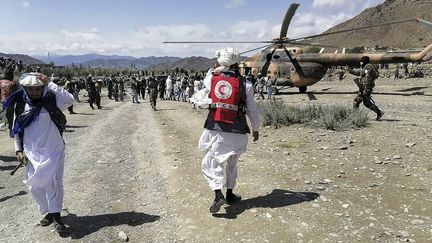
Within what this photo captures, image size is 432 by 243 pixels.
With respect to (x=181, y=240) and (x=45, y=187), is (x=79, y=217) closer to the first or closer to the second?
(x=45, y=187)

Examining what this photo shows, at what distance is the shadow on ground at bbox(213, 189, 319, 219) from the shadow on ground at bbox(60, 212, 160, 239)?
911 mm

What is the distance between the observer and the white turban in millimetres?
5207

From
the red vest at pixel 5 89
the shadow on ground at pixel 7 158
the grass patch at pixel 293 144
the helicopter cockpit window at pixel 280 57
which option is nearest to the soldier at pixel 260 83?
the helicopter cockpit window at pixel 280 57

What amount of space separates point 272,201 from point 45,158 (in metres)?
2.78

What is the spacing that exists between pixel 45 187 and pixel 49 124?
2.27 feet

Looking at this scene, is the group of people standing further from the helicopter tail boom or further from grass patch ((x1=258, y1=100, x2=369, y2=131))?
the helicopter tail boom

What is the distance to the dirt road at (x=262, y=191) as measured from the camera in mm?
4938

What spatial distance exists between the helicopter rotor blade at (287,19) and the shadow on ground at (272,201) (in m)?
13.7

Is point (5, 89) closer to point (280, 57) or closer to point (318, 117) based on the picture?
point (318, 117)

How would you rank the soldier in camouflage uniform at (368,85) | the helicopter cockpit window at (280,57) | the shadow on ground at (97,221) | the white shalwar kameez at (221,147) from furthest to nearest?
the helicopter cockpit window at (280,57) → the soldier in camouflage uniform at (368,85) → the white shalwar kameez at (221,147) → the shadow on ground at (97,221)

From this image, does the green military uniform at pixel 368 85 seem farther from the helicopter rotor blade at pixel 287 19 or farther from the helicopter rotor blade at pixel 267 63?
the helicopter rotor blade at pixel 267 63

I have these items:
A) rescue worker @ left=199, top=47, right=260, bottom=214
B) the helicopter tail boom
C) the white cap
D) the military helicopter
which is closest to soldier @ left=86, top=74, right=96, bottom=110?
the military helicopter

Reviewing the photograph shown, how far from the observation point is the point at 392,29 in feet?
334

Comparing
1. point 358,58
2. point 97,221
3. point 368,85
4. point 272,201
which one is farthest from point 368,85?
point 358,58
